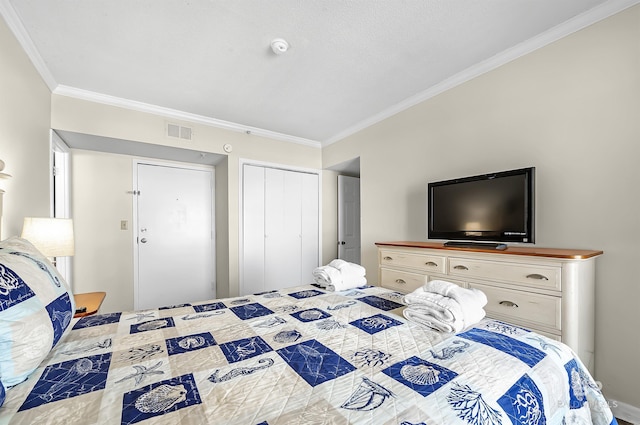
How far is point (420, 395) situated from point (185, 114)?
11.7 ft

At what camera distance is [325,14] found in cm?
173

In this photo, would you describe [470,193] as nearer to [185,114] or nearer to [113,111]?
[185,114]

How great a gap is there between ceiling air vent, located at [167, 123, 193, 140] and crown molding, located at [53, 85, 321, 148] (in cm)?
11

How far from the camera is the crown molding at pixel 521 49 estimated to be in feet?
5.52

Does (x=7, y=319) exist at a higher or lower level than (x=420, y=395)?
higher

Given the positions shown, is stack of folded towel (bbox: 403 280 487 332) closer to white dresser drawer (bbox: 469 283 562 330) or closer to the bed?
the bed

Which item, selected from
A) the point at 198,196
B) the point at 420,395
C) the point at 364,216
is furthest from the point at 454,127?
the point at 198,196

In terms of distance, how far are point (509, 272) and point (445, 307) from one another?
35.2 inches

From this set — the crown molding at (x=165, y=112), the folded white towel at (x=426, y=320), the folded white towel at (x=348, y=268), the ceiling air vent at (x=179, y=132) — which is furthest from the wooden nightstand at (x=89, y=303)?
the folded white towel at (x=426, y=320)

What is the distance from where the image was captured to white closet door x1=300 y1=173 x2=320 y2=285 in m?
4.29

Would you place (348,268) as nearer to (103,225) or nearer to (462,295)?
(462,295)

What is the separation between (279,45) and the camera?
199 centimetres

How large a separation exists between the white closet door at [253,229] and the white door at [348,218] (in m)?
1.39

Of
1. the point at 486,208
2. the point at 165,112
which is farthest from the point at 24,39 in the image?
the point at 486,208
